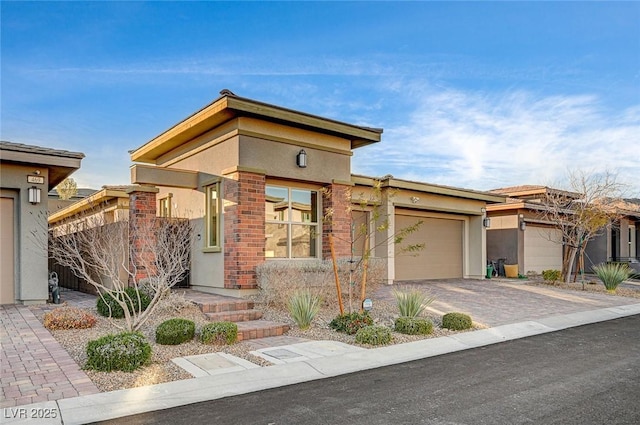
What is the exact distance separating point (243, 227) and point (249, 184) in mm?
1027

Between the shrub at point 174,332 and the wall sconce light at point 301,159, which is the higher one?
the wall sconce light at point 301,159

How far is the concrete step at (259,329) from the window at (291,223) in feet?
10.4

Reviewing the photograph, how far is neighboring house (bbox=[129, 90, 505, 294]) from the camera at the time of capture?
11.1 meters

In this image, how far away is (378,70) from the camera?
49.1ft

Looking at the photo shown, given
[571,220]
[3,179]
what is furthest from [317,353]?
[571,220]

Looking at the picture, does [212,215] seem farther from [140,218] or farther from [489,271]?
[489,271]

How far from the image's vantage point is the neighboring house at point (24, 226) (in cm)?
1107

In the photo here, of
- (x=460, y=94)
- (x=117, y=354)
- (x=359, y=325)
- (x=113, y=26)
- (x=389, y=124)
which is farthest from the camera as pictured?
(x=389, y=124)

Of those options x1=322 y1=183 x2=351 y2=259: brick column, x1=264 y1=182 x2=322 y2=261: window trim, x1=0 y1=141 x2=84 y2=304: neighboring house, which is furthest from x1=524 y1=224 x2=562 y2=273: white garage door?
x1=0 y1=141 x2=84 y2=304: neighboring house

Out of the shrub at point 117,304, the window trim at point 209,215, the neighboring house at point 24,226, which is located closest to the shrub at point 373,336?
the shrub at point 117,304

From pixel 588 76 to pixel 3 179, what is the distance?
17.5m

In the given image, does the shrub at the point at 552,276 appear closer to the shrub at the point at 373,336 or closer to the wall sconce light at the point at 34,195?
the shrub at the point at 373,336

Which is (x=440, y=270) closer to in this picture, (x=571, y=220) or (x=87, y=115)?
(x=571, y=220)

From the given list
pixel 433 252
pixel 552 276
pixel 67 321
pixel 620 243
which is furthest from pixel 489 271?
pixel 67 321
